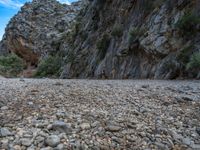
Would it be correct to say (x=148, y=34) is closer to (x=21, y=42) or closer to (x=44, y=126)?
(x=44, y=126)

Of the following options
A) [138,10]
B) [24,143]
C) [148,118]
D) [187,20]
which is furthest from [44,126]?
[138,10]

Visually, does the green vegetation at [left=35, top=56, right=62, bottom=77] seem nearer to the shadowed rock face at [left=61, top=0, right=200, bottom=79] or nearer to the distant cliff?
the distant cliff

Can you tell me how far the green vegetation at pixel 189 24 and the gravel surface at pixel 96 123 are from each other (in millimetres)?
10842

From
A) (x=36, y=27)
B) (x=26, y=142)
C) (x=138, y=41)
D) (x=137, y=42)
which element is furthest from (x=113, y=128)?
(x=36, y=27)

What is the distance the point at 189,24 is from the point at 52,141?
15.0 metres

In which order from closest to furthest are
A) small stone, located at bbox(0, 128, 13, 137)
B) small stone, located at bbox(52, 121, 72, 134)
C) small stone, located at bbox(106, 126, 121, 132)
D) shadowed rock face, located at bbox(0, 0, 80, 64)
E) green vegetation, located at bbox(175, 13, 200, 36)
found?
1. small stone, located at bbox(0, 128, 13, 137)
2. small stone, located at bbox(52, 121, 72, 134)
3. small stone, located at bbox(106, 126, 121, 132)
4. green vegetation, located at bbox(175, 13, 200, 36)
5. shadowed rock face, located at bbox(0, 0, 80, 64)

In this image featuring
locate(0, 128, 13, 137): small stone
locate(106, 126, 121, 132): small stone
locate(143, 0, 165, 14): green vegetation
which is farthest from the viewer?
→ locate(143, 0, 165, 14): green vegetation

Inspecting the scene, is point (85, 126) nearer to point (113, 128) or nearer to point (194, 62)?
point (113, 128)

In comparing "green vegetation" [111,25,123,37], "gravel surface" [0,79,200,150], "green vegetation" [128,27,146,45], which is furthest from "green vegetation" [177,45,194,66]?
"green vegetation" [111,25,123,37]

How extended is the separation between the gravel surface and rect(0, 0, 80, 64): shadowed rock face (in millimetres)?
67670

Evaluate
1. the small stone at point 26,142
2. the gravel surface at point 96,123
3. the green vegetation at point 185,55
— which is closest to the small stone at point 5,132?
the gravel surface at point 96,123

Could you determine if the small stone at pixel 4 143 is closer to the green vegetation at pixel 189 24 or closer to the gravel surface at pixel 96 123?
the gravel surface at pixel 96 123

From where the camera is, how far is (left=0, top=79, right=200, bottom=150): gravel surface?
4.68 metres

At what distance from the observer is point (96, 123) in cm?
546
